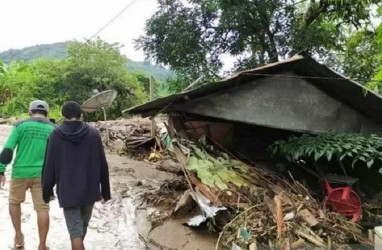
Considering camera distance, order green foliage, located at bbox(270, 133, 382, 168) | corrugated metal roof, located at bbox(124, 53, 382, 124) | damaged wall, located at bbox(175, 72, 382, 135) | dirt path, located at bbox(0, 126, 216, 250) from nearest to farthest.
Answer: dirt path, located at bbox(0, 126, 216, 250) → green foliage, located at bbox(270, 133, 382, 168) → corrugated metal roof, located at bbox(124, 53, 382, 124) → damaged wall, located at bbox(175, 72, 382, 135)

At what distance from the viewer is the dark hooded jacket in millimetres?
4371

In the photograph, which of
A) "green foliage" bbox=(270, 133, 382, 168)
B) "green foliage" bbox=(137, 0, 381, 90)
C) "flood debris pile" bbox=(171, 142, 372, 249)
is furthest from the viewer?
"green foliage" bbox=(137, 0, 381, 90)

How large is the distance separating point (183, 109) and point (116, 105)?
1945 centimetres

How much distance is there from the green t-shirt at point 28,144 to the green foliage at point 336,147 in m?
3.77

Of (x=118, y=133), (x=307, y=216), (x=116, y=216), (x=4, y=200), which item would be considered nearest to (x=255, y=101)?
(x=307, y=216)

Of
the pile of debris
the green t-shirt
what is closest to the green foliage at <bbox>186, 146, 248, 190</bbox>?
the green t-shirt

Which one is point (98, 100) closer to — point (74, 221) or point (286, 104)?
point (286, 104)

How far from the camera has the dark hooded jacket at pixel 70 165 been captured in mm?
4371

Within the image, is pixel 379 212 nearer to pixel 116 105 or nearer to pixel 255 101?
pixel 255 101

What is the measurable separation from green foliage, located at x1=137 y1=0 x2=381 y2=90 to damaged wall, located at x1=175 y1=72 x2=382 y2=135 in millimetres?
4752

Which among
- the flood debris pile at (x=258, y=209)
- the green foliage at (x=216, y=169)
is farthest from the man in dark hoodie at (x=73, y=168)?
the green foliage at (x=216, y=169)

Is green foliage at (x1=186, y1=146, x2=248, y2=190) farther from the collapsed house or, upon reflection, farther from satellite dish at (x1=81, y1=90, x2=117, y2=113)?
satellite dish at (x1=81, y1=90, x2=117, y2=113)

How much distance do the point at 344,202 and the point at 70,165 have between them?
13.2ft

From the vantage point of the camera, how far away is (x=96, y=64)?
85.8ft
